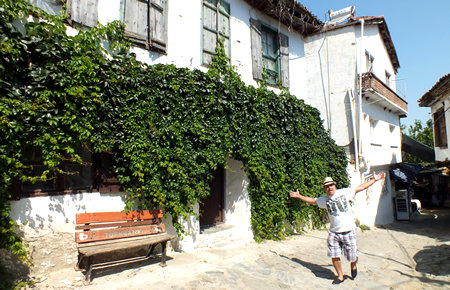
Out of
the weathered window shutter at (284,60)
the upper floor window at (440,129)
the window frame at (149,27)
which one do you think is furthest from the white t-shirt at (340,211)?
the upper floor window at (440,129)

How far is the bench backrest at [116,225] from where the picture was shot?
461cm

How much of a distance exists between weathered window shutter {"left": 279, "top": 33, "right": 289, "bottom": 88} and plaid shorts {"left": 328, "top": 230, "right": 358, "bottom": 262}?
6.02 meters

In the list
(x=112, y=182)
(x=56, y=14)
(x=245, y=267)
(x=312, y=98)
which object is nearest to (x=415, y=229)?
(x=312, y=98)

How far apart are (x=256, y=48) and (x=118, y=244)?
6795 mm

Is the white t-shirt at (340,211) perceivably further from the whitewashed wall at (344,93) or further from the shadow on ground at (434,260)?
the whitewashed wall at (344,93)

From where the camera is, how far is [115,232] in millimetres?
4875

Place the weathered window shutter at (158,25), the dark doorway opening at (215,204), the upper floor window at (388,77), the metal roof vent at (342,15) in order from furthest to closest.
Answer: the upper floor window at (388,77) < the metal roof vent at (342,15) < the dark doorway opening at (215,204) < the weathered window shutter at (158,25)

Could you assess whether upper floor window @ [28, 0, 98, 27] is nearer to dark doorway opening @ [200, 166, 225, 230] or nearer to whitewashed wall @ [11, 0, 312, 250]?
whitewashed wall @ [11, 0, 312, 250]

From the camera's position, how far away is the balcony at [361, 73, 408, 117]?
11.0m

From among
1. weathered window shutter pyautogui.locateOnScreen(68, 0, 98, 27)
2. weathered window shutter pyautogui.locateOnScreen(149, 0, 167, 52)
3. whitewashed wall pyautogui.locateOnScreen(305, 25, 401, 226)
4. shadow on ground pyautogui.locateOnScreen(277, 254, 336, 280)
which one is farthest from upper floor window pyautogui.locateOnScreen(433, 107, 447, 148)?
weathered window shutter pyautogui.locateOnScreen(68, 0, 98, 27)

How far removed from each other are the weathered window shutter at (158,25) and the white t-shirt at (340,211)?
4750 millimetres

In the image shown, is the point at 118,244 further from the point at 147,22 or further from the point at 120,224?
the point at 147,22

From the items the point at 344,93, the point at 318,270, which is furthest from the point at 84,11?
the point at 344,93

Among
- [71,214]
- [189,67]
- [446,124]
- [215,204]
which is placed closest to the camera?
[71,214]
